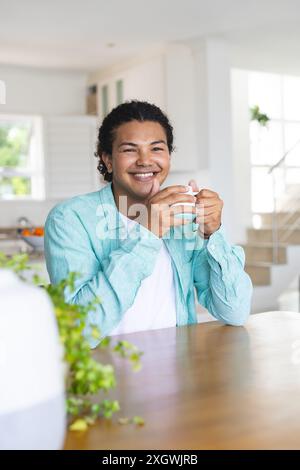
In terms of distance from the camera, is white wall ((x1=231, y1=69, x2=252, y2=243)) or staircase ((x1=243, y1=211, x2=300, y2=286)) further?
white wall ((x1=231, y1=69, x2=252, y2=243))

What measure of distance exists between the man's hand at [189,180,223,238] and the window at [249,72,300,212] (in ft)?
23.9

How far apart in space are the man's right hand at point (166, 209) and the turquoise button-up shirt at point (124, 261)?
31 mm

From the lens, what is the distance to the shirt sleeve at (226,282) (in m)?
1.74

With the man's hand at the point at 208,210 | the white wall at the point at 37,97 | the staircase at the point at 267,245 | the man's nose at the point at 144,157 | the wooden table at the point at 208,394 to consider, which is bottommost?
the staircase at the point at 267,245

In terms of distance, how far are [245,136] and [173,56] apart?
2169 millimetres

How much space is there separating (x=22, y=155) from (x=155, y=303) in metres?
6.62

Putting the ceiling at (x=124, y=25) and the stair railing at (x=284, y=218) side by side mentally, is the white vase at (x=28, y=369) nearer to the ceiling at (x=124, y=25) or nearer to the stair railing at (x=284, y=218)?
the ceiling at (x=124, y=25)

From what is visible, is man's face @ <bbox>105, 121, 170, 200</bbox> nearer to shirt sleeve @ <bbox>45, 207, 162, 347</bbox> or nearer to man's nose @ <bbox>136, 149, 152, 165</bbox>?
man's nose @ <bbox>136, 149, 152, 165</bbox>

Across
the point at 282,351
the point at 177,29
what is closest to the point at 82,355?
the point at 282,351

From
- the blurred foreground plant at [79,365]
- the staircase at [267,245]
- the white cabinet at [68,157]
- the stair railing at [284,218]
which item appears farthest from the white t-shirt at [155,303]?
the white cabinet at [68,157]

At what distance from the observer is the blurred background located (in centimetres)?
599

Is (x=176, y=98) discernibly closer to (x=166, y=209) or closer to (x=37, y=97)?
(x=37, y=97)

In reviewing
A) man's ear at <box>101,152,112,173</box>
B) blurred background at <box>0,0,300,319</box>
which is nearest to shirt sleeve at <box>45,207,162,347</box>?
man's ear at <box>101,152,112,173</box>

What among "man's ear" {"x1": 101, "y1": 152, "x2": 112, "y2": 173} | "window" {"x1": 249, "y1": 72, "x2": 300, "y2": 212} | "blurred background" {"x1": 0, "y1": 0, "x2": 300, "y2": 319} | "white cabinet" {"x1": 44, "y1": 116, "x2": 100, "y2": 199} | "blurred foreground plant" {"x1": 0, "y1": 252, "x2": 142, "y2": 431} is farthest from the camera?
"window" {"x1": 249, "y1": 72, "x2": 300, "y2": 212}
